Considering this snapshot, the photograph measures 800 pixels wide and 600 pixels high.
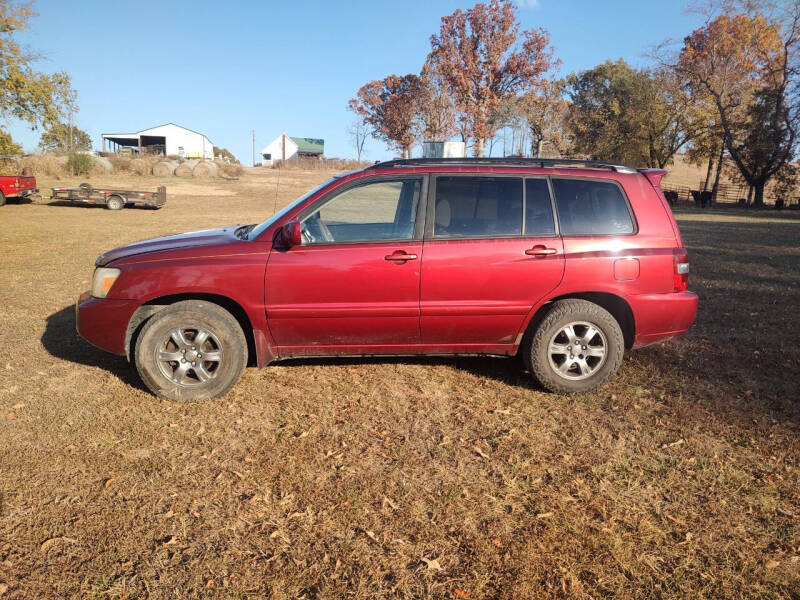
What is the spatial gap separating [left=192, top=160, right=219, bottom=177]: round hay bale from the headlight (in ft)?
126

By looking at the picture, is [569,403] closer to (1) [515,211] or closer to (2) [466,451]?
(2) [466,451]

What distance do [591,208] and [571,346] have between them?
3.60 ft

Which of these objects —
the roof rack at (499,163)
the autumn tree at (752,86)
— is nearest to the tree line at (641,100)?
the autumn tree at (752,86)

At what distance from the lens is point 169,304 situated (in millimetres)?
4188

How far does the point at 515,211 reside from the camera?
4.21 meters

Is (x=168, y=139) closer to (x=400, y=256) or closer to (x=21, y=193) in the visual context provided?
(x=21, y=193)

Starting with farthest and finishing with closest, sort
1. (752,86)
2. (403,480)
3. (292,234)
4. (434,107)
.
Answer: (434,107) < (752,86) < (292,234) < (403,480)

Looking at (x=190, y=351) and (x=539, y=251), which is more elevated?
(x=539, y=251)

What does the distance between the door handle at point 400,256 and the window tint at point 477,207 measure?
0.85 feet

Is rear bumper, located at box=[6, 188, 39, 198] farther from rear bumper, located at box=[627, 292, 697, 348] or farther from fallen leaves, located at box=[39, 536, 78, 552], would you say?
rear bumper, located at box=[627, 292, 697, 348]

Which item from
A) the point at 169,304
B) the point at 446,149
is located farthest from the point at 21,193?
the point at 169,304

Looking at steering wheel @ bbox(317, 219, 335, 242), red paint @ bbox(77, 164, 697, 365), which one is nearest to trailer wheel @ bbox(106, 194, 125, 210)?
red paint @ bbox(77, 164, 697, 365)

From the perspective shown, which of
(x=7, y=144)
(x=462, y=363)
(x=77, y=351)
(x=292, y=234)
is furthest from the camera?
(x=7, y=144)

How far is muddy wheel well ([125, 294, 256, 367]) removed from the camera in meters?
4.12
